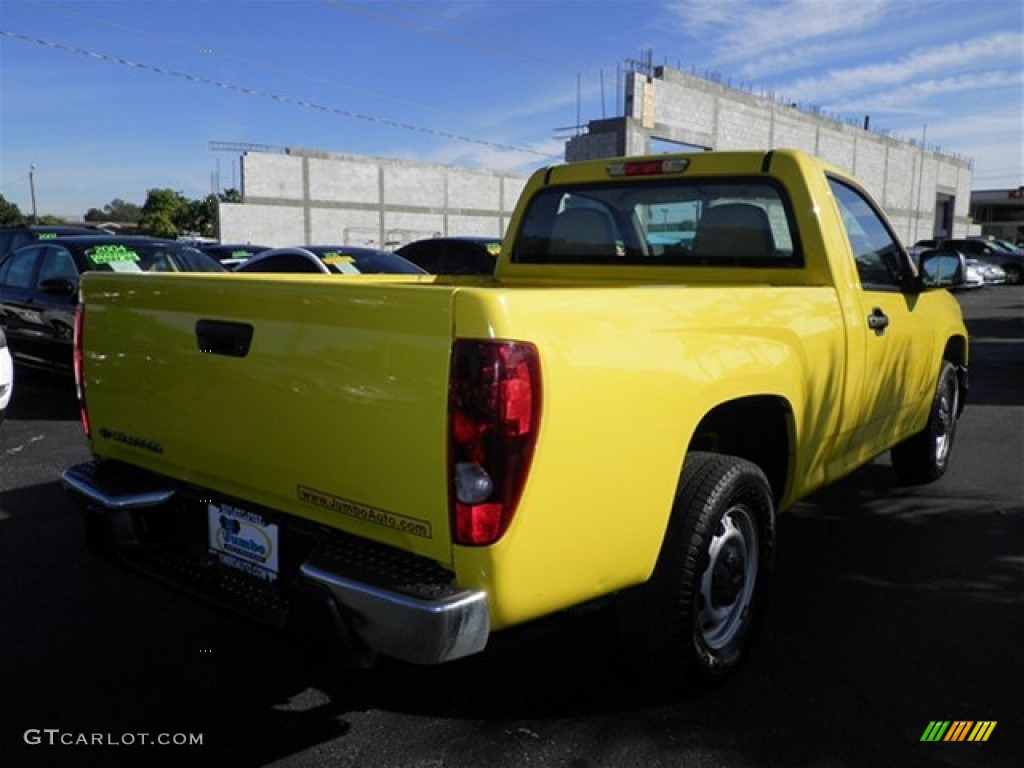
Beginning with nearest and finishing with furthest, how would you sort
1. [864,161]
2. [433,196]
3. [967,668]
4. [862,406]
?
[967,668]
[862,406]
[433,196]
[864,161]

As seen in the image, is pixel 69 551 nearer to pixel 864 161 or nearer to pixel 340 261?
pixel 340 261

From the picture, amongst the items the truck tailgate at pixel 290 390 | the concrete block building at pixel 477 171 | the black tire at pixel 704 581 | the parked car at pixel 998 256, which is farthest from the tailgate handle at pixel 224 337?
the parked car at pixel 998 256

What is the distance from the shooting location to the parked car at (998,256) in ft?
107

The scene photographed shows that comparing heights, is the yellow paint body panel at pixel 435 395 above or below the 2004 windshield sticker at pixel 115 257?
below

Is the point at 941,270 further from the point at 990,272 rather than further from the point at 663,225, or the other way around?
the point at 990,272

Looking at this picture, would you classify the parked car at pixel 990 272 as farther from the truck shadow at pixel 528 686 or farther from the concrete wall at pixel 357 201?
the truck shadow at pixel 528 686

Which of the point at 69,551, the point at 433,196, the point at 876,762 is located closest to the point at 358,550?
the point at 876,762

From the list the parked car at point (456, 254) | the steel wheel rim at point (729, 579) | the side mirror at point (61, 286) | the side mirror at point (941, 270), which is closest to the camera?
the steel wheel rim at point (729, 579)

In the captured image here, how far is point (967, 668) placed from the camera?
10.4 ft

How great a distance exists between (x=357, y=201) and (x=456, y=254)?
33.2 m

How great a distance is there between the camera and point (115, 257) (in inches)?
335

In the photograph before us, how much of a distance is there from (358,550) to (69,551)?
2693 millimetres

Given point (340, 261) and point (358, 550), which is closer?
point (358, 550)

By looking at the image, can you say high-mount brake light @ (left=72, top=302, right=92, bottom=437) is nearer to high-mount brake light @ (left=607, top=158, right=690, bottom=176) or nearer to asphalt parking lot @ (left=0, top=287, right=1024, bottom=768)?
asphalt parking lot @ (left=0, top=287, right=1024, bottom=768)
